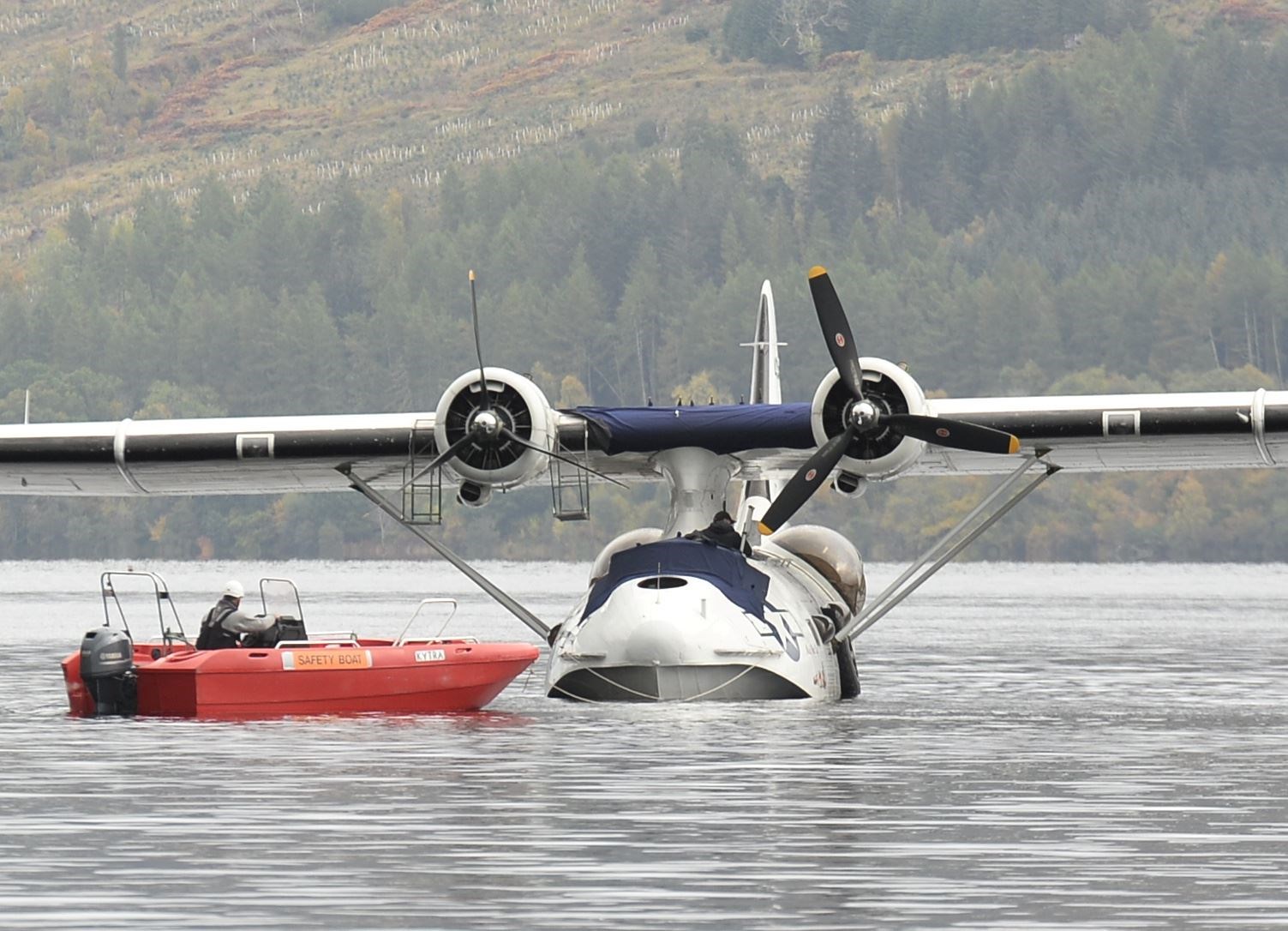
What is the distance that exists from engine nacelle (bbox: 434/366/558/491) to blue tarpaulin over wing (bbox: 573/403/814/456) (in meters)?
1.07

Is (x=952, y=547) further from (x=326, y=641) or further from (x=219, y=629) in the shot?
(x=219, y=629)

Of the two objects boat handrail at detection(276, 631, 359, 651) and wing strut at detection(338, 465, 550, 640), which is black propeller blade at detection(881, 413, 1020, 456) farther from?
boat handrail at detection(276, 631, 359, 651)

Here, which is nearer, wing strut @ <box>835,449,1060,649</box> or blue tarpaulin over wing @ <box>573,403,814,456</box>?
wing strut @ <box>835,449,1060,649</box>

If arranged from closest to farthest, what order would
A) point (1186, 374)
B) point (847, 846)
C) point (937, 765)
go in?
1. point (847, 846)
2. point (937, 765)
3. point (1186, 374)

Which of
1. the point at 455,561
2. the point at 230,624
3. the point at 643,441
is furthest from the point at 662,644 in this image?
the point at 230,624

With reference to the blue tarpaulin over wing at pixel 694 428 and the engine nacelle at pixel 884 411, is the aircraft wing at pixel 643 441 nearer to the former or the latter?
the blue tarpaulin over wing at pixel 694 428

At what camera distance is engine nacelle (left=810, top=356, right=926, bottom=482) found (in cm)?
2902

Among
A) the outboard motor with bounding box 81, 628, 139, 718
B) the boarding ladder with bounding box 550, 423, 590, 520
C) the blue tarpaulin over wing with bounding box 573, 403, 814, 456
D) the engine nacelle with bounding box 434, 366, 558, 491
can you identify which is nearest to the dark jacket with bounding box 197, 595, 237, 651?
the outboard motor with bounding box 81, 628, 139, 718

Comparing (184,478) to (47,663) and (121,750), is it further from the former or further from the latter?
(47,663)

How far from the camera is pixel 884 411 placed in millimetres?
29000

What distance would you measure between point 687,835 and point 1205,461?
14.7 m

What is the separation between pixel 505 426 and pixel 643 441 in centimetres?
201

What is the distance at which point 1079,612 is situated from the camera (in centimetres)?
7600

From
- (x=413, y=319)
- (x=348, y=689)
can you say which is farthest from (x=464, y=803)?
(x=413, y=319)
